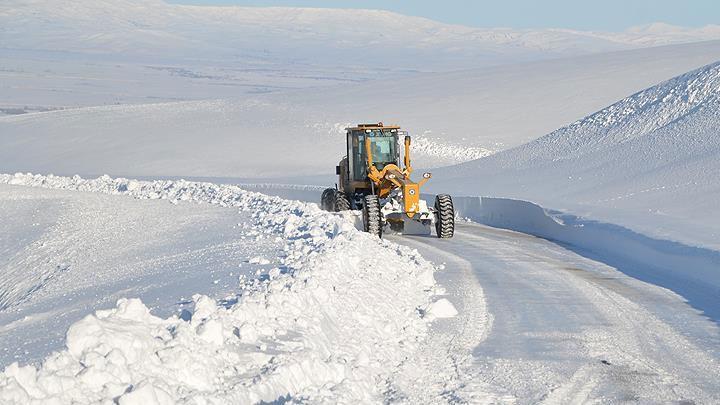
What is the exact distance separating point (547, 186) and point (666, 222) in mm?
13177

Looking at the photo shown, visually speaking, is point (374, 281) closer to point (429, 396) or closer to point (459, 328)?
point (459, 328)

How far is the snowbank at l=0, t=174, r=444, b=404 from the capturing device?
757 centimetres

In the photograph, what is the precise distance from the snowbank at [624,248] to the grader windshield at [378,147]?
12.7 feet

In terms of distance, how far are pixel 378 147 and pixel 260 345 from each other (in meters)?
15.6

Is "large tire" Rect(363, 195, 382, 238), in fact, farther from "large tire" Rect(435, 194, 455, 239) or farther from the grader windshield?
the grader windshield

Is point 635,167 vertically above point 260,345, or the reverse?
point 635,167

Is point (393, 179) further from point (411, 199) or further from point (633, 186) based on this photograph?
point (633, 186)

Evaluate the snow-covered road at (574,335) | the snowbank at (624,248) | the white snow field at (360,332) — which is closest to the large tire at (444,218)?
the snowbank at (624,248)

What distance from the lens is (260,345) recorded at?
9445mm

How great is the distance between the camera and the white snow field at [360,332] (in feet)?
26.8

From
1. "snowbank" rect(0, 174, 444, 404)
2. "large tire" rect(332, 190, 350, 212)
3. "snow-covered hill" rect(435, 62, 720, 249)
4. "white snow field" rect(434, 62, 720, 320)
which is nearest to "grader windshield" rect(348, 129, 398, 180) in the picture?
"large tire" rect(332, 190, 350, 212)

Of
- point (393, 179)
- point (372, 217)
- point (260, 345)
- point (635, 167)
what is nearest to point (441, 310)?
point (260, 345)

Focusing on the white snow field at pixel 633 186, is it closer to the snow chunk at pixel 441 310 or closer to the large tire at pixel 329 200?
the snow chunk at pixel 441 310

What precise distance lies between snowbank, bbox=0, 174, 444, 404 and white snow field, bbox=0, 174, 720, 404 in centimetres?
2
